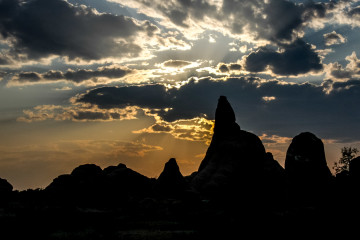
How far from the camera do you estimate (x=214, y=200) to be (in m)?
78.9

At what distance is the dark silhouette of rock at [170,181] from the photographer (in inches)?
3455

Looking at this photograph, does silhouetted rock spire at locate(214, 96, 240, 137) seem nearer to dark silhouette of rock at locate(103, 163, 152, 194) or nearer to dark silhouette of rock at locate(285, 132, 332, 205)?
dark silhouette of rock at locate(285, 132, 332, 205)

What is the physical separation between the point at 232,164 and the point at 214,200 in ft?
61.4

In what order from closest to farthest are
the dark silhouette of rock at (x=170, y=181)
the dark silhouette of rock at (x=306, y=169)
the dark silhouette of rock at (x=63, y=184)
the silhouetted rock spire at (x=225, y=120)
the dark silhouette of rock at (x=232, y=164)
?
1. the dark silhouette of rock at (x=63, y=184)
2. the dark silhouette of rock at (x=306, y=169)
3. the dark silhouette of rock at (x=170, y=181)
4. the dark silhouette of rock at (x=232, y=164)
5. the silhouetted rock spire at (x=225, y=120)

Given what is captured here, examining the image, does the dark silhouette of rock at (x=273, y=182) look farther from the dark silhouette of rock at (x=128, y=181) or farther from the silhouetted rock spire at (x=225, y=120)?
the dark silhouette of rock at (x=128, y=181)

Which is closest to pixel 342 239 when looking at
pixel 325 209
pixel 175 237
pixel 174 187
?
pixel 175 237

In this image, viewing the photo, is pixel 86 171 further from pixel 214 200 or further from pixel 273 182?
pixel 273 182

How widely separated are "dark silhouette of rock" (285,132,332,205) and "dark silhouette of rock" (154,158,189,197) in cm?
2885

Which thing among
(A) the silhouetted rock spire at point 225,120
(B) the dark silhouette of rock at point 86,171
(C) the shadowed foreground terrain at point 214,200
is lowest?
(C) the shadowed foreground terrain at point 214,200

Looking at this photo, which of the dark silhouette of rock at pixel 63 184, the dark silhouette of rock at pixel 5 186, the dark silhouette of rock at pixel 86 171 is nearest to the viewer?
the dark silhouette of rock at pixel 63 184

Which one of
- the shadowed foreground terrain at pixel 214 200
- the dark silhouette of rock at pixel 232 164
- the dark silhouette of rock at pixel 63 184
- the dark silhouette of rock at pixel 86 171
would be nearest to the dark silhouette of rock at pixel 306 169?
the shadowed foreground terrain at pixel 214 200

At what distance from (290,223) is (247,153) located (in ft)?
187

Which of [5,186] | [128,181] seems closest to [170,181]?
[128,181]

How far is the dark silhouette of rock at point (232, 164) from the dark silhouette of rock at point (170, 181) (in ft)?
16.2
